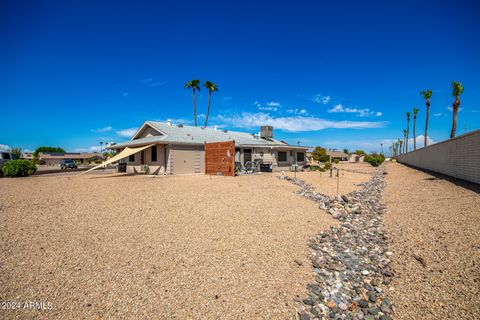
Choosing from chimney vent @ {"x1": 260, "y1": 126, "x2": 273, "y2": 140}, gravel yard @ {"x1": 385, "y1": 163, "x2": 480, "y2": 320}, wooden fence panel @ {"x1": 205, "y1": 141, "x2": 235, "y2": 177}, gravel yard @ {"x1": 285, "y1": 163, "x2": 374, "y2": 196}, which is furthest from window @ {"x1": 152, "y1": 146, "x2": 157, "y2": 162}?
gravel yard @ {"x1": 385, "y1": 163, "x2": 480, "y2": 320}

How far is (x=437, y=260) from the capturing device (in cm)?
429

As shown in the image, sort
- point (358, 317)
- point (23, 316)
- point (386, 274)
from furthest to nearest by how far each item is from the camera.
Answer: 1. point (386, 274)
2. point (358, 317)
3. point (23, 316)

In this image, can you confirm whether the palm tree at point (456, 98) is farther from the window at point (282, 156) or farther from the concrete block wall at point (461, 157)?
the window at point (282, 156)

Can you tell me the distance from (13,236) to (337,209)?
908 cm

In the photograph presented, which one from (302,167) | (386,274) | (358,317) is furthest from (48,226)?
(302,167)

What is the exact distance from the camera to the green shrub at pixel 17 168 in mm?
15773

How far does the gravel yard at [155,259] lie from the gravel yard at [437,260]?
5.04 feet

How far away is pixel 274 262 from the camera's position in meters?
4.29

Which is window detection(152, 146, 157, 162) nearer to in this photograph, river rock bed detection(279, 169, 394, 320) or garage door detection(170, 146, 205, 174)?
garage door detection(170, 146, 205, 174)

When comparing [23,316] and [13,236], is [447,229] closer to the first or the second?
[23,316]

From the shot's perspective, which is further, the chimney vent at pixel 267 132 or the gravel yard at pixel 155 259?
the chimney vent at pixel 267 132

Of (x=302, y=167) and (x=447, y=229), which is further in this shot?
(x=302, y=167)

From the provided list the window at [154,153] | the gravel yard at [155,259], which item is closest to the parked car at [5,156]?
the window at [154,153]

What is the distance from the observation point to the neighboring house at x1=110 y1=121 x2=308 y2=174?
18.0 metres
